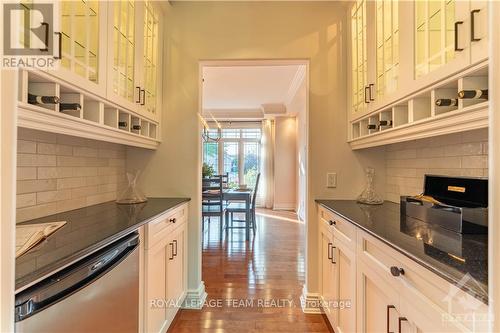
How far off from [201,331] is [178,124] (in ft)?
5.61

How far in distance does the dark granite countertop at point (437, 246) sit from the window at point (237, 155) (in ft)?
19.8

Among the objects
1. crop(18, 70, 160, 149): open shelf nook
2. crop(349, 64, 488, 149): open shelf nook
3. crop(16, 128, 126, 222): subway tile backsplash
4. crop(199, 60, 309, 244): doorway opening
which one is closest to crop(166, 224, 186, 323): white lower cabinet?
crop(16, 128, 126, 222): subway tile backsplash

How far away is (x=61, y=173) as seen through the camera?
5.31 ft

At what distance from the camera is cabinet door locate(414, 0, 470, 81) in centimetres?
97

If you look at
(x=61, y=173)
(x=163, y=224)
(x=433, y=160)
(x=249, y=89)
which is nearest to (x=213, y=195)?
(x=249, y=89)

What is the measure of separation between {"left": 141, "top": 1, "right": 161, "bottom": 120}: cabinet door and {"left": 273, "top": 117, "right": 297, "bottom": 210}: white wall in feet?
16.7

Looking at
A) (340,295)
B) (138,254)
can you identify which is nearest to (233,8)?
(138,254)

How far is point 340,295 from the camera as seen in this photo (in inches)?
67.9

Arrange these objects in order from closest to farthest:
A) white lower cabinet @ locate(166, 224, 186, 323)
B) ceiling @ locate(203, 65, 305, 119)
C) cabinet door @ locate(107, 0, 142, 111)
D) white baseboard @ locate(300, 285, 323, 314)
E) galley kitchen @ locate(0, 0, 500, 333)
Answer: galley kitchen @ locate(0, 0, 500, 333)
cabinet door @ locate(107, 0, 142, 111)
white lower cabinet @ locate(166, 224, 186, 323)
white baseboard @ locate(300, 285, 323, 314)
ceiling @ locate(203, 65, 305, 119)

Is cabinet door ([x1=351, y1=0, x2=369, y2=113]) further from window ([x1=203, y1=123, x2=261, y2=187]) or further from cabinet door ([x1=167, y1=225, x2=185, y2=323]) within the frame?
window ([x1=203, y1=123, x2=261, y2=187])

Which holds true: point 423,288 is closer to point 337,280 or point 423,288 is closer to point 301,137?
point 337,280

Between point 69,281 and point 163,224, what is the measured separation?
0.89 metres

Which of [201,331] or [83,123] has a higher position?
[83,123]

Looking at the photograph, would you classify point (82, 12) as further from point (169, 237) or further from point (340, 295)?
point (340, 295)
